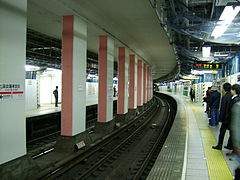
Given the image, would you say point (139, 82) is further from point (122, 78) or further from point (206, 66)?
point (206, 66)

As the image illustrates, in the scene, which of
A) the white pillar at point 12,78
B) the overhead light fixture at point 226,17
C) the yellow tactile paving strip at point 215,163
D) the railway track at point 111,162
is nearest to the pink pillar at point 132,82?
the railway track at point 111,162

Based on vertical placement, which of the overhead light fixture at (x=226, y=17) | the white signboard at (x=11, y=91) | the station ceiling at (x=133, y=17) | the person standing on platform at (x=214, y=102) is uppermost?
the station ceiling at (x=133, y=17)

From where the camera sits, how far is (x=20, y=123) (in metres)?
4.26

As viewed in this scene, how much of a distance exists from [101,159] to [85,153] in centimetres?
52

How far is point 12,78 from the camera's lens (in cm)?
404

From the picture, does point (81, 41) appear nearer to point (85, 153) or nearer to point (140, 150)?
point (85, 153)

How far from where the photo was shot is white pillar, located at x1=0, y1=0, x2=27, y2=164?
3850mm

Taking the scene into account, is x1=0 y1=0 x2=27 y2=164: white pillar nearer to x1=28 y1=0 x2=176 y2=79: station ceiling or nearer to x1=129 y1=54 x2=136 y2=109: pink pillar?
x1=28 y1=0 x2=176 y2=79: station ceiling

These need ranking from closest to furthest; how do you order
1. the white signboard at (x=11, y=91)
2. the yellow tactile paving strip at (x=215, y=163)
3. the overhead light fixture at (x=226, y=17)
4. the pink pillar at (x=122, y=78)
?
1. the yellow tactile paving strip at (x=215, y=163)
2. the white signboard at (x=11, y=91)
3. the overhead light fixture at (x=226, y=17)
4. the pink pillar at (x=122, y=78)

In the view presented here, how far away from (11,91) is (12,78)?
0.25m

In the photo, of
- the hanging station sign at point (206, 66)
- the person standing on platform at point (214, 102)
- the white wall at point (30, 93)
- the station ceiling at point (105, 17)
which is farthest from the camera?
the white wall at point (30, 93)

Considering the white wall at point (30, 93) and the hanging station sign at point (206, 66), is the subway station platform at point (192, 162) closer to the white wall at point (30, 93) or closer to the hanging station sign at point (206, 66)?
the hanging station sign at point (206, 66)

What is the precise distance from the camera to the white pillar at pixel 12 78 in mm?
3850

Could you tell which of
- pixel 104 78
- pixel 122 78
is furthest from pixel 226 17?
pixel 122 78
